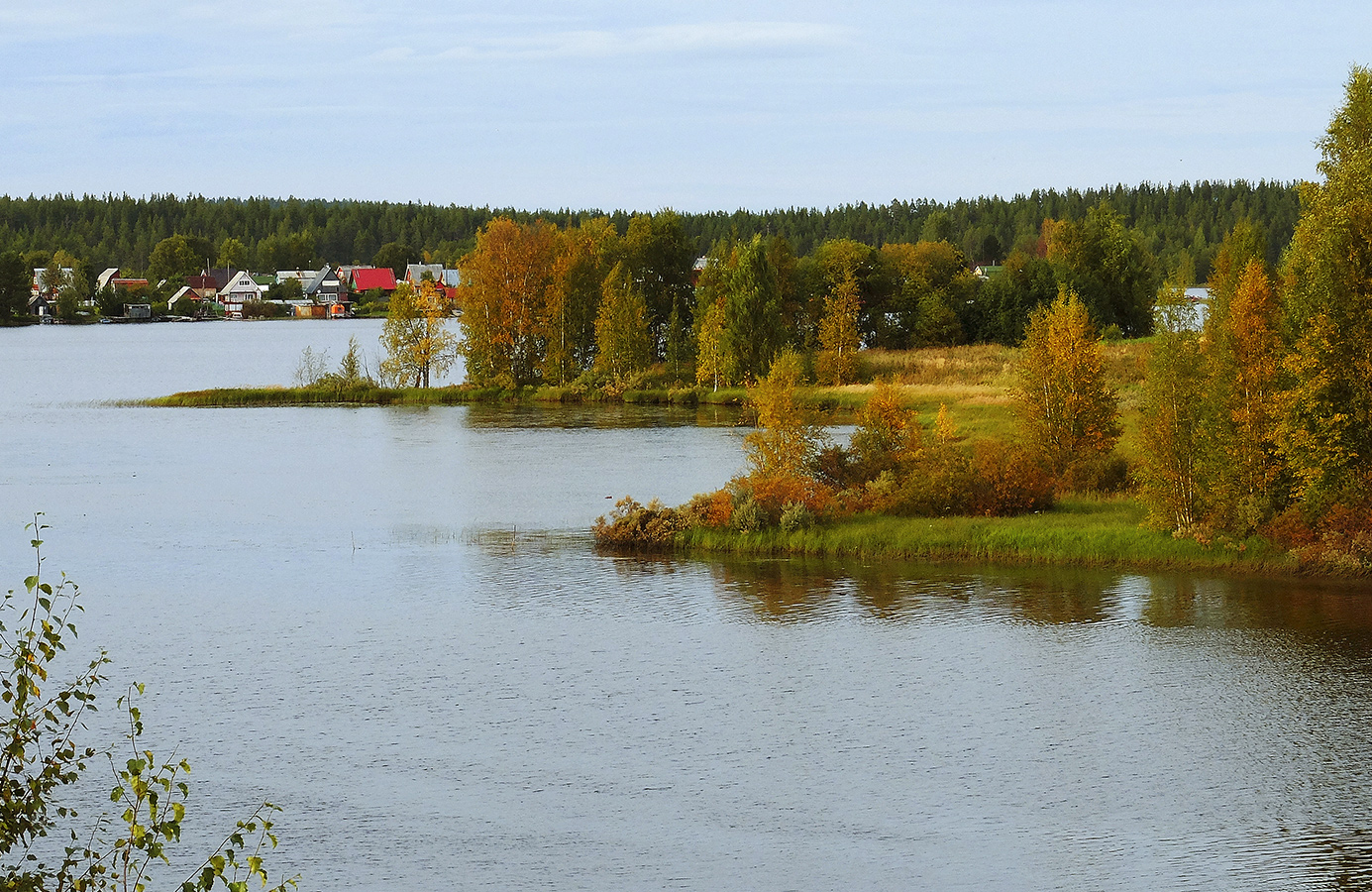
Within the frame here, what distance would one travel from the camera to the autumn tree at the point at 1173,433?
4191cm

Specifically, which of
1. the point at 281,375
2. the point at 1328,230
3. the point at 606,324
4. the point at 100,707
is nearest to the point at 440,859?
the point at 100,707

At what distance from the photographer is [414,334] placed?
101250 millimetres

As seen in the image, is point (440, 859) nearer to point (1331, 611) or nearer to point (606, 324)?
point (1331, 611)

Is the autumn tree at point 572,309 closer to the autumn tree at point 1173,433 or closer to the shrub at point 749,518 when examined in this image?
the shrub at point 749,518

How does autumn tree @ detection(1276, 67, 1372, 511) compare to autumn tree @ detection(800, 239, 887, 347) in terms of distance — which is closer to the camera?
autumn tree @ detection(1276, 67, 1372, 511)

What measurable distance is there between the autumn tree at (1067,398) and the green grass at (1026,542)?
107 inches

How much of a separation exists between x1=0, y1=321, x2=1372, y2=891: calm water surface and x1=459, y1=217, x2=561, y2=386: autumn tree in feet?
151

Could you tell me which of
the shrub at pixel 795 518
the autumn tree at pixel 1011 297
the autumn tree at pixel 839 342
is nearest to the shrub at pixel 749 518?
the shrub at pixel 795 518

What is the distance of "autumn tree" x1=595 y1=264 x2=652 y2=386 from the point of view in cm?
9844

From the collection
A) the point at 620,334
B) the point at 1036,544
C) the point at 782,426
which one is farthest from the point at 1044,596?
the point at 620,334

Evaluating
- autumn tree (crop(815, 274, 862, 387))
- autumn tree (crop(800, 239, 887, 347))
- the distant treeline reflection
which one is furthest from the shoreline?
autumn tree (crop(800, 239, 887, 347))

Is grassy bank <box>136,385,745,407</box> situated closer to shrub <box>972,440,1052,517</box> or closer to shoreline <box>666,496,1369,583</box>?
shrub <box>972,440,1052,517</box>

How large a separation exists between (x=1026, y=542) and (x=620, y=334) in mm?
58885

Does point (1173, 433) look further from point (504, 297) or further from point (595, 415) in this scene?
point (504, 297)
